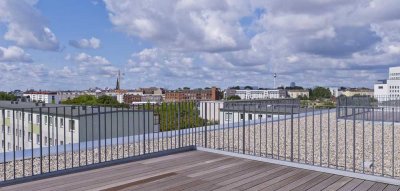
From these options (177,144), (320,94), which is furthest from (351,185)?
(320,94)

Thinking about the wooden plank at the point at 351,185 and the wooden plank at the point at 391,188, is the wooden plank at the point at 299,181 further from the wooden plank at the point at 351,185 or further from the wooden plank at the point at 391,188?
the wooden plank at the point at 391,188

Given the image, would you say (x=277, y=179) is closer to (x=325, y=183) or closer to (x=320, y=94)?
(x=325, y=183)

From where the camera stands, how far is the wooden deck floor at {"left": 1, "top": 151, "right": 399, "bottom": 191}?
14.2 feet

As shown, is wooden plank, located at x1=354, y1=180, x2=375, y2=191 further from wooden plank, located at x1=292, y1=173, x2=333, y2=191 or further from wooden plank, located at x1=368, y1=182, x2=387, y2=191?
wooden plank, located at x1=292, y1=173, x2=333, y2=191

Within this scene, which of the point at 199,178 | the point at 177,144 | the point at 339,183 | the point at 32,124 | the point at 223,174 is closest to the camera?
the point at 339,183

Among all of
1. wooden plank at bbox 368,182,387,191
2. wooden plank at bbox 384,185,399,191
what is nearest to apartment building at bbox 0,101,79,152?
wooden plank at bbox 368,182,387,191

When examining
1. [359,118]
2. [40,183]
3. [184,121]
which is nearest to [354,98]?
[359,118]

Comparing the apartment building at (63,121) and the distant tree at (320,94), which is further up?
the distant tree at (320,94)

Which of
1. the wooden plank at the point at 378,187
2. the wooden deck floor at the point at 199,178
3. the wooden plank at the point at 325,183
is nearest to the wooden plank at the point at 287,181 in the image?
the wooden deck floor at the point at 199,178

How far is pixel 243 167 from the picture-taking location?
17.6 ft

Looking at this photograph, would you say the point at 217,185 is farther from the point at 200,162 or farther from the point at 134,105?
the point at 134,105

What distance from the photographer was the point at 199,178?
4.73 m

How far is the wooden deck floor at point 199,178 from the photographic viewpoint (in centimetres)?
432

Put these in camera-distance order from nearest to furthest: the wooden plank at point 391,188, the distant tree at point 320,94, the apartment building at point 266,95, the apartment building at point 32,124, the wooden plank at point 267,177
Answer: the wooden plank at point 391,188 < the wooden plank at point 267,177 < the apartment building at point 32,124 < the apartment building at point 266,95 < the distant tree at point 320,94
